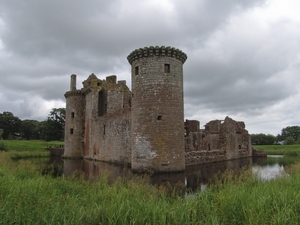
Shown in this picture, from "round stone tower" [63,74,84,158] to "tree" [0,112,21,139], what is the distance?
49580 millimetres

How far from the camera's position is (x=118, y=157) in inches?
790

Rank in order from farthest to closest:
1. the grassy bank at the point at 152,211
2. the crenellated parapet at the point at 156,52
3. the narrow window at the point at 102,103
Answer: the narrow window at the point at 102,103 < the crenellated parapet at the point at 156,52 < the grassy bank at the point at 152,211

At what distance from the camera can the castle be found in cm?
1420

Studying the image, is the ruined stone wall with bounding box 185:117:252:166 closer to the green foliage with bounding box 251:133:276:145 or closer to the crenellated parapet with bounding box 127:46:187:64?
the crenellated parapet with bounding box 127:46:187:64

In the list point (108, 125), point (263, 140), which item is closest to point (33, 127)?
point (108, 125)

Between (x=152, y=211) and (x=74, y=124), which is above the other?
(x=74, y=124)

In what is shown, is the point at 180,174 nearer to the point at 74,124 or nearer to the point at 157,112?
the point at 157,112

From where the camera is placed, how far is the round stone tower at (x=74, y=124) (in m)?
29.3

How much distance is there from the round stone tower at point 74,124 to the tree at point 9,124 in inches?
1952

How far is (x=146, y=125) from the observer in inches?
563

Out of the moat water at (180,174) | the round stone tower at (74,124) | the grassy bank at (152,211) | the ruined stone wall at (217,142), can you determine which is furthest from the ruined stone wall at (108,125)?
the grassy bank at (152,211)

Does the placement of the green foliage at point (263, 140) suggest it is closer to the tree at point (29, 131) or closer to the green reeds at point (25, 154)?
the green reeds at point (25, 154)

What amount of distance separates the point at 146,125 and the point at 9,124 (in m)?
71.2

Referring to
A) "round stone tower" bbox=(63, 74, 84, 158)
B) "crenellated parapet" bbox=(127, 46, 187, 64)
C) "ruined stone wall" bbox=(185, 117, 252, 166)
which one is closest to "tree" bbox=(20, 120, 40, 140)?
"round stone tower" bbox=(63, 74, 84, 158)
